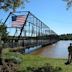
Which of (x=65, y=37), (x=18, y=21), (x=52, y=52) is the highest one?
(x=18, y=21)

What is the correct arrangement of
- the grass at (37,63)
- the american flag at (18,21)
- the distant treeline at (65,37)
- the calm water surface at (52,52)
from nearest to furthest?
1. the grass at (37,63)
2. the calm water surface at (52,52)
3. the american flag at (18,21)
4. the distant treeline at (65,37)

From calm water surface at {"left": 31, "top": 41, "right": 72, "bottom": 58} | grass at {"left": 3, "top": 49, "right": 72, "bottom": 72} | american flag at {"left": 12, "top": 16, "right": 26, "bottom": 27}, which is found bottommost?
calm water surface at {"left": 31, "top": 41, "right": 72, "bottom": 58}

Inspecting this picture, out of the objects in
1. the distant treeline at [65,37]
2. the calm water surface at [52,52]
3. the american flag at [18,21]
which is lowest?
the distant treeline at [65,37]

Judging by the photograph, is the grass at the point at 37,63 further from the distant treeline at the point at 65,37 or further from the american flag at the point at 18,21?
the distant treeline at the point at 65,37

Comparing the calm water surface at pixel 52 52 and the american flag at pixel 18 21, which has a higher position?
the american flag at pixel 18 21

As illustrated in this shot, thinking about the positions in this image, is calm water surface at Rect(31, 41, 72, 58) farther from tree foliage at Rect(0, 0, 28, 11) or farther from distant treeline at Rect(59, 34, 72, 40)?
distant treeline at Rect(59, 34, 72, 40)

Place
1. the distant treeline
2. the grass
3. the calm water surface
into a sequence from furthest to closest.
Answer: the distant treeline
the calm water surface
the grass

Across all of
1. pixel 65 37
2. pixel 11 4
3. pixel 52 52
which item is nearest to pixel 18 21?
pixel 52 52

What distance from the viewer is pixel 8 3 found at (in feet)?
62.5

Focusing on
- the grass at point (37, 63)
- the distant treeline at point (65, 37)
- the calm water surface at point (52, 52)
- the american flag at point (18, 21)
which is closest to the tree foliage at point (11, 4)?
the grass at point (37, 63)

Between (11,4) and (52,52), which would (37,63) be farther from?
(52,52)

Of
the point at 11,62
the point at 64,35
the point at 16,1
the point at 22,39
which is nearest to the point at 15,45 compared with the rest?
the point at 22,39

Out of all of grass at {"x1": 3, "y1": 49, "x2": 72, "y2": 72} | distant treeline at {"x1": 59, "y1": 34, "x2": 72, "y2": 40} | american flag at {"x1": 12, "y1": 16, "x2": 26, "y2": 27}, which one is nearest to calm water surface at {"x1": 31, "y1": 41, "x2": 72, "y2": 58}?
american flag at {"x1": 12, "y1": 16, "x2": 26, "y2": 27}

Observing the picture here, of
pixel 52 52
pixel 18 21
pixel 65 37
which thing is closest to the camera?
pixel 18 21
